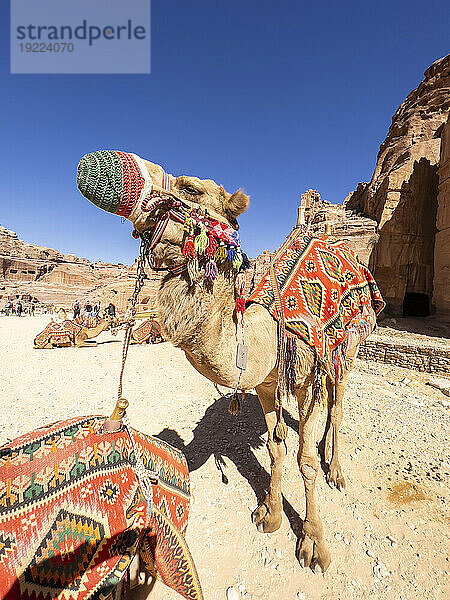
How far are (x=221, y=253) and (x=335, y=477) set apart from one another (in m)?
2.90

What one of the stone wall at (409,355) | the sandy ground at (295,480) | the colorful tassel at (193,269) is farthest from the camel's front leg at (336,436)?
the stone wall at (409,355)

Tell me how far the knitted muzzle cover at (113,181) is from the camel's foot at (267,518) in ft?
9.05

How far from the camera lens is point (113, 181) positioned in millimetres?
1176

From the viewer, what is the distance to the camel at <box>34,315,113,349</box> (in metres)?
10.1

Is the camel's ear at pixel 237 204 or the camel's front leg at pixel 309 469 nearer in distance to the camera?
the camel's ear at pixel 237 204

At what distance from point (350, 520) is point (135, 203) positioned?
318cm

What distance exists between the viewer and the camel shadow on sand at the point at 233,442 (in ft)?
10.2

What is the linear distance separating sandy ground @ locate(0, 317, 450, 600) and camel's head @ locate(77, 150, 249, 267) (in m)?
2.45

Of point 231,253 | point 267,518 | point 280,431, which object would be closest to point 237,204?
point 231,253

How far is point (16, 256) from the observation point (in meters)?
43.8

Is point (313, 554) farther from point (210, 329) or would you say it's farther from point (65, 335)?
point (65, 335)

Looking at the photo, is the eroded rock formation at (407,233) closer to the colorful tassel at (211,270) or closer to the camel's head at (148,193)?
the camel's head at (148,193)

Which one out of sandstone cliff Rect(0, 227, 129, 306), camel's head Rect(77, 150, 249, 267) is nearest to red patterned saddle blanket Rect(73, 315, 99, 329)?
camel's head Rect(77, 150, 249, 267)

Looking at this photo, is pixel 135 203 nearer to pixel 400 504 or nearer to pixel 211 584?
pixel 211 584
